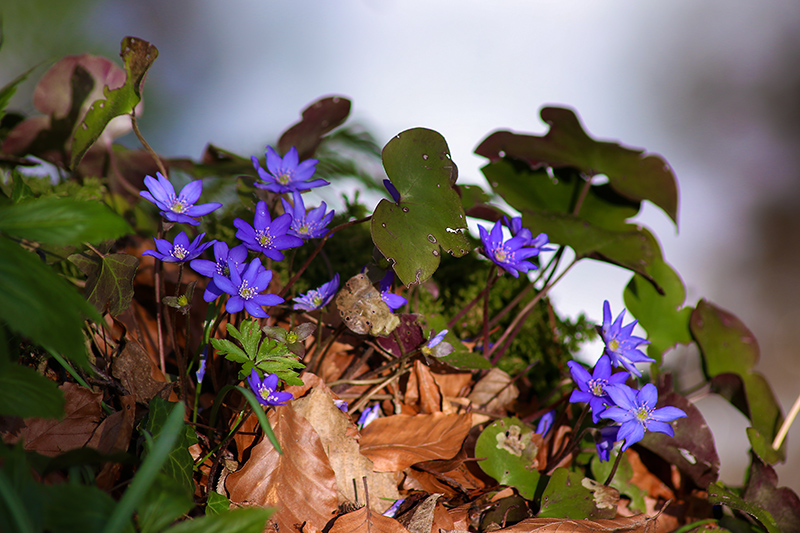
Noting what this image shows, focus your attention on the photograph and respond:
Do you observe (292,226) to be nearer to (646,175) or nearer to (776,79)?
(646,175)

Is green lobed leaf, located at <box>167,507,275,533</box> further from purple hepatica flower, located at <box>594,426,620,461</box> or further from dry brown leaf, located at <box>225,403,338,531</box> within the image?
purple hepatica flower, located at <box>594,426,620,461</box>

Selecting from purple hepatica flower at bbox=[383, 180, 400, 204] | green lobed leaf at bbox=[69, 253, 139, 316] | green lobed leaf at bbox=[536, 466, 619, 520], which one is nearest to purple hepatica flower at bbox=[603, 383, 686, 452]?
green lobed leaf at bbox=[536, 466, 619, 520]

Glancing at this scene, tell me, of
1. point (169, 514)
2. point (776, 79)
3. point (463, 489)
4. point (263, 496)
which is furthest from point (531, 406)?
point (776, 79)

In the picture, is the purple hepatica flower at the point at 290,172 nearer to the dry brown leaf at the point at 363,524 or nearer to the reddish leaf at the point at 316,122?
the reddish leaf at the point at 316,122

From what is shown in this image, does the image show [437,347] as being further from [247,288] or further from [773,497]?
[773,497]

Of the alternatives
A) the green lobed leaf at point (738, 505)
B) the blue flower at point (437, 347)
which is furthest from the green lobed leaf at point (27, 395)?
the green lobed leaf at point (738, 505)

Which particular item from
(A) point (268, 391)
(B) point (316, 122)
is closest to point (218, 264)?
(A) point (268, 391)
